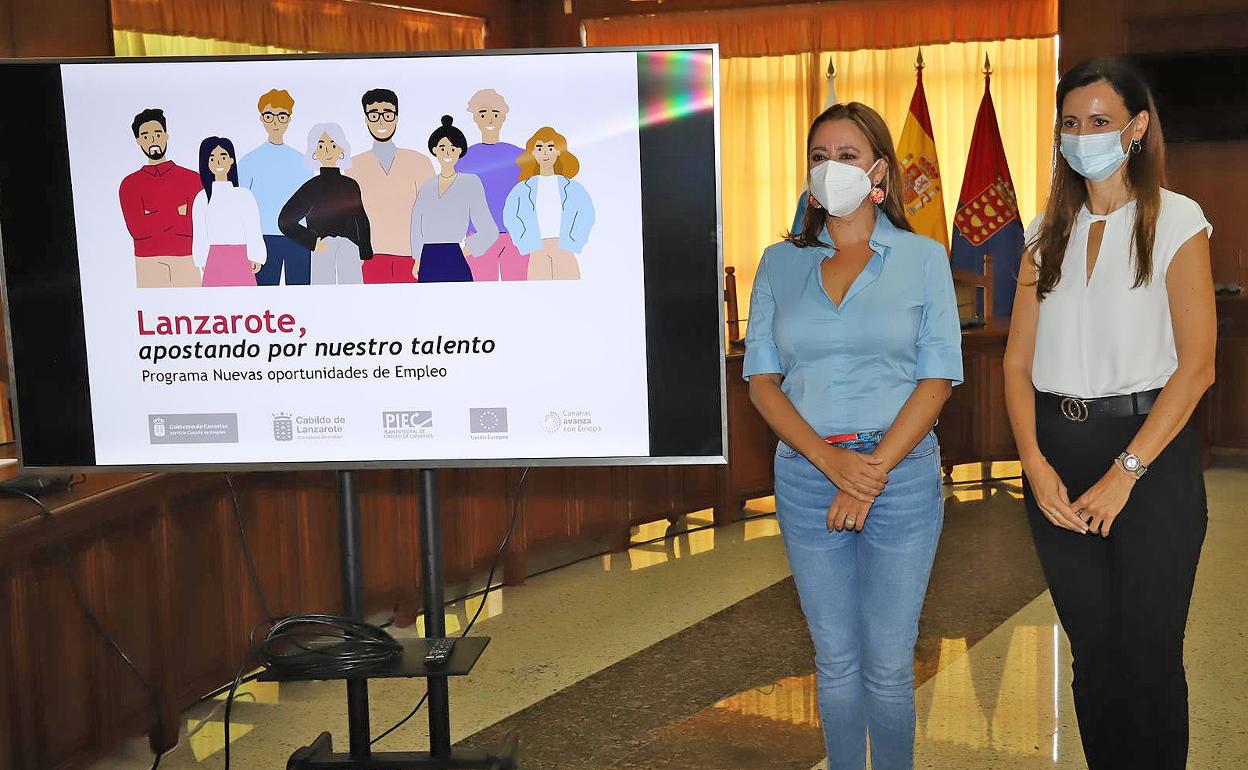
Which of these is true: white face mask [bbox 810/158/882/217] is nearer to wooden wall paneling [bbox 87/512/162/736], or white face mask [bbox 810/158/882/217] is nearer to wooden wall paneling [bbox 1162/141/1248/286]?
wooden wall paneling [bbox 87/512/162/736]

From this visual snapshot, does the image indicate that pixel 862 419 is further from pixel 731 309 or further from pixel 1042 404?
pixel 731 309

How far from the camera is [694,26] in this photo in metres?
7.27

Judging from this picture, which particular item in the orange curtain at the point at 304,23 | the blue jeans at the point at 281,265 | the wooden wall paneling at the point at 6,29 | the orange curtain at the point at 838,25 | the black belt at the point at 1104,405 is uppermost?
the orange curtain at the point at 838,25

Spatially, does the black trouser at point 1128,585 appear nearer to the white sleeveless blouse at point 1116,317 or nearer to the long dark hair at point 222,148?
the white sleeveless blouse at point 1116,317

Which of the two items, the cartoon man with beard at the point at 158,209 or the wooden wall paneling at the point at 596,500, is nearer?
the cartoon man with beard at the point at 158,209

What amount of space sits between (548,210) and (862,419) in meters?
0.74

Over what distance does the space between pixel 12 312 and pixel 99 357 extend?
20 centimetres

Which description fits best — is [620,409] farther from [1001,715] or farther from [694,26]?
[694,26]

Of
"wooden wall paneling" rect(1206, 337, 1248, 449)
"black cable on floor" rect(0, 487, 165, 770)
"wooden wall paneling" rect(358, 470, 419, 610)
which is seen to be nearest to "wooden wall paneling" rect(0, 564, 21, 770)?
"black cable on floor" rect(0, 487, 165, 770)

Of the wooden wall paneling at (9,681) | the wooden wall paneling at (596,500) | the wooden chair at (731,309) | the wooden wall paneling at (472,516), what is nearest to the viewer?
the wooden wall paneling at (9,681)

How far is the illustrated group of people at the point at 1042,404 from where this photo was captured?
2.00 meters

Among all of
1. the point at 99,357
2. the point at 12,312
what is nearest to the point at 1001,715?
the point at 99,357

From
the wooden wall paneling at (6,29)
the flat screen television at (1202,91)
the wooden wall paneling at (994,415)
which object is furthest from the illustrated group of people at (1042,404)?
the flat screen television at (1202,91)

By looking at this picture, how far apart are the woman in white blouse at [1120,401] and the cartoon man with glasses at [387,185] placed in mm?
1213
